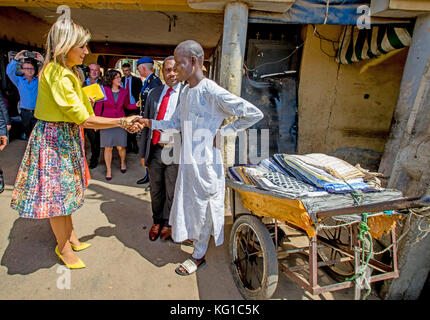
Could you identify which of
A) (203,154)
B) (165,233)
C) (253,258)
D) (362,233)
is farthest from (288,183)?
(165,233)

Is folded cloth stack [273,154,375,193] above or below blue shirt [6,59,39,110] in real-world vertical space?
below

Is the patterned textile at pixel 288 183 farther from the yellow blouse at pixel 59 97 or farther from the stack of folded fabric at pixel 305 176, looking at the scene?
the yellow blouse at pixel 59 97

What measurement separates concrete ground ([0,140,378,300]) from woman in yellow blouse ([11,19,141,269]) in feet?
1.44

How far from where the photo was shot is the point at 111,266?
8.32 feet

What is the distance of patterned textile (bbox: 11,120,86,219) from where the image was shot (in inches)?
83.6

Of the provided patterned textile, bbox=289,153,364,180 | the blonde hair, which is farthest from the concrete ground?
the blonde hair

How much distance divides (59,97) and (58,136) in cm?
37

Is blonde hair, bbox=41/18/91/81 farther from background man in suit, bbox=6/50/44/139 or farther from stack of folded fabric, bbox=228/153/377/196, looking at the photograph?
background man in suit, bbox=6/50/44/139

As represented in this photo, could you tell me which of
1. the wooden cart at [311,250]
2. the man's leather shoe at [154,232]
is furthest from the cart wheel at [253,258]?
the man's leather shoe at [154,232]

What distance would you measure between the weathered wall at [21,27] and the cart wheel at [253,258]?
709 centimetres

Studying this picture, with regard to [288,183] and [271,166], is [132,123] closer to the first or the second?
[271,166]

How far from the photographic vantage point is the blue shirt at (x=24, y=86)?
541cm
